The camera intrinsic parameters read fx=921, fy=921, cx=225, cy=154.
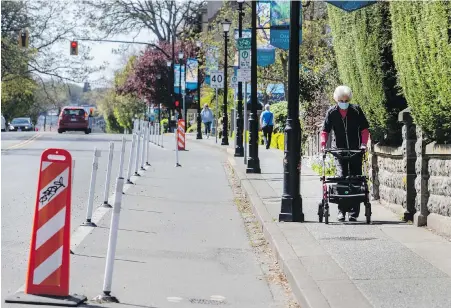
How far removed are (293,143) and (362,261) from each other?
12.1ft

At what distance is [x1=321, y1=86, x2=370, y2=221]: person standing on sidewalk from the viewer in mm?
12672

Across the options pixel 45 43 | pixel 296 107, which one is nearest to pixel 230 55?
pixel 45 43

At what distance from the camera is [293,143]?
500 inches

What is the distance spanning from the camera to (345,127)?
12.7m

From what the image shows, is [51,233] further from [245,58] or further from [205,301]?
[245,58]

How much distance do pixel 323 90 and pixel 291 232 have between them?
16.1 metres

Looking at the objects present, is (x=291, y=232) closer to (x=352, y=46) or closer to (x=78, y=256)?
(x=78, y=256)

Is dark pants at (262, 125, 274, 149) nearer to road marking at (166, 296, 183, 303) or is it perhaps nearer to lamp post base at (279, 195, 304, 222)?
lamp post base at (279, 195, 304, 222)

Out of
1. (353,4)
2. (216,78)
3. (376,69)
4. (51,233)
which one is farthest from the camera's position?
(216,78)

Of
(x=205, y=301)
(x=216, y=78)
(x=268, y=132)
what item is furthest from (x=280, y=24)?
(x=205, y=301)

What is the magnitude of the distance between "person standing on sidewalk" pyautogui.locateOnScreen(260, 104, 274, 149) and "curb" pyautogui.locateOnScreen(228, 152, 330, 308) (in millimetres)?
19719

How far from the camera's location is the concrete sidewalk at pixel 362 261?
7.46 metres

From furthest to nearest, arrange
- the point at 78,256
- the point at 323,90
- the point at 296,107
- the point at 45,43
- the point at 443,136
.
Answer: the point at 45,43 < the point at 323,90 < the point at 296,107 < the point at 443,136 < the point at 78,256

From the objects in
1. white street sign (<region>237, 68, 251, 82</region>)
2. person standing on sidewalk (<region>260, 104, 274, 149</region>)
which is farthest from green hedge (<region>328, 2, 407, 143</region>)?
person standing on sidewalk (<region>260, 104, 274, 149</region>)
